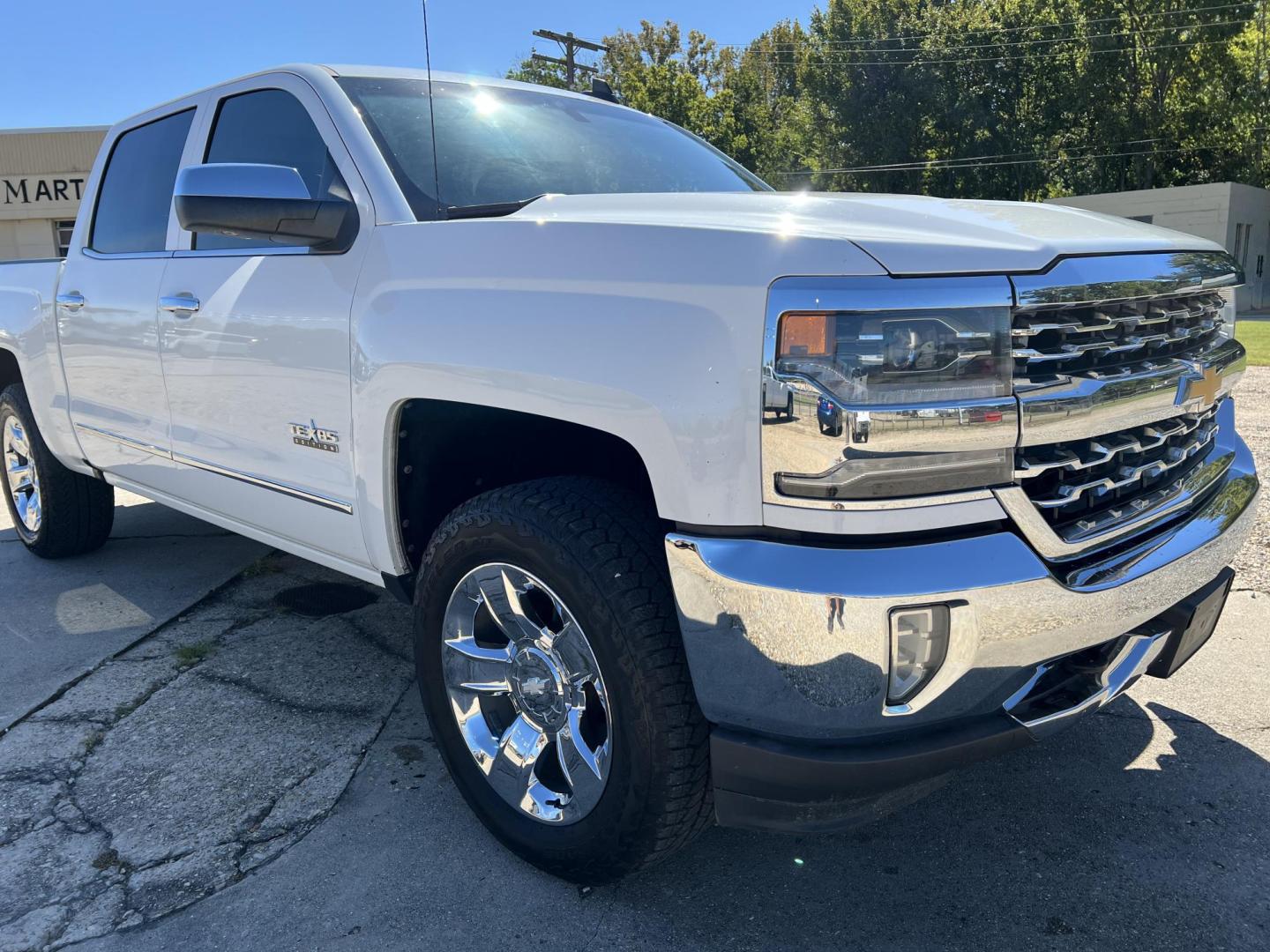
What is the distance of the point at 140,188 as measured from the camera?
4125 millimetres

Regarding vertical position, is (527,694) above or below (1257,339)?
above

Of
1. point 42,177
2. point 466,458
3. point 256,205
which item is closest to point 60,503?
point 256,205

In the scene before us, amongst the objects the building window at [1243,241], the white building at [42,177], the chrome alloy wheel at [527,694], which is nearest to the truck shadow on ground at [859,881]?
the chrome alloy wheel at [527,694]

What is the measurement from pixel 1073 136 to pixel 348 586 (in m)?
39.0

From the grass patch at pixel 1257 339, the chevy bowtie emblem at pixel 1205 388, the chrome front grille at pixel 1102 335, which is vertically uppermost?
the chrome front grille at pixel 1102 335

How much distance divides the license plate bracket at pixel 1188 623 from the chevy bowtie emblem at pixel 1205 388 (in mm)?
452

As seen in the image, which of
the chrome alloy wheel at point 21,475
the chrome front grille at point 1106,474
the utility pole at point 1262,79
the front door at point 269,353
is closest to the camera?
the chrome front grille at point 1106,474

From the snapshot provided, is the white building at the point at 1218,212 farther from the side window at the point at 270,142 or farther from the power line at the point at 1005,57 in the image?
the side window at the point at 270,142

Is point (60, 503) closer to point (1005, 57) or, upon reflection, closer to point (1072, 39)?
point (1005, 57)

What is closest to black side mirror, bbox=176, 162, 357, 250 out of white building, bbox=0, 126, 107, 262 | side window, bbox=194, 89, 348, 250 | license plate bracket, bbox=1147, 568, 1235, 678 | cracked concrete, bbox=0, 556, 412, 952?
side window, bbox=194, 89, 348, 250

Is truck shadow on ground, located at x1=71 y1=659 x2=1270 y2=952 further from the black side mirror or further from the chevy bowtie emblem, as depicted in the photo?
the black side mirror

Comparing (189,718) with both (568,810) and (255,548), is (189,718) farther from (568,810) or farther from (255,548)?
(255,548)

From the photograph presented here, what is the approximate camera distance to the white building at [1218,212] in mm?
27500

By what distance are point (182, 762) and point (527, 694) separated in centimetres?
128
